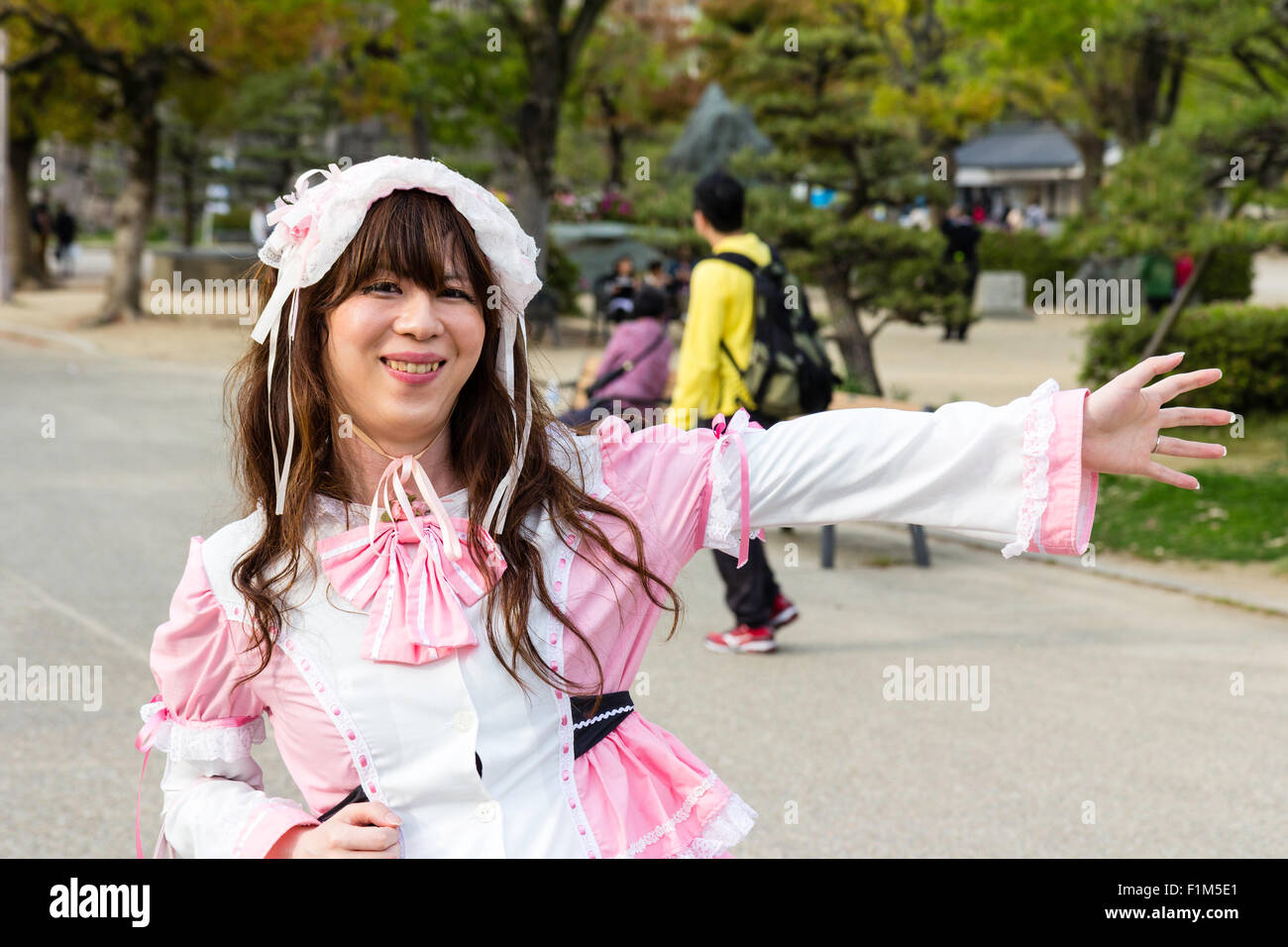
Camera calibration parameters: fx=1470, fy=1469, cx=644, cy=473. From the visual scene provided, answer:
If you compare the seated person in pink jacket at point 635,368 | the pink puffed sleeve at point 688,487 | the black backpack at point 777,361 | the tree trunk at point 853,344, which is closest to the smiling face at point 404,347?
the pink puffed sleeve at point 688,487

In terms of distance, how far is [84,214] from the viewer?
197 feet

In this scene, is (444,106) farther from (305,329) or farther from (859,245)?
(305,329)

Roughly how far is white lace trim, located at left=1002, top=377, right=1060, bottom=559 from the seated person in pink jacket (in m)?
6.83

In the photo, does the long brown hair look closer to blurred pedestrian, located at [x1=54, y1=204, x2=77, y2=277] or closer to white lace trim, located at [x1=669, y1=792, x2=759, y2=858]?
white lace trim, located at [x1=669, y1=792, x2=759, y2=858]

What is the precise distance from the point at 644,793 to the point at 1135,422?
32.8 inches

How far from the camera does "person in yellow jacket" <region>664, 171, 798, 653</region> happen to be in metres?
6.69

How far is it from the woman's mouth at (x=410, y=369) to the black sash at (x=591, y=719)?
477mm

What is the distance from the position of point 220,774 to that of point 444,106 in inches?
1002

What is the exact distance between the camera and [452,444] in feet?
6.98

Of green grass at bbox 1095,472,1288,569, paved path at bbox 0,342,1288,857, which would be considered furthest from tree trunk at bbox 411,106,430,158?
green grass at bbox 1095,472,1288,569

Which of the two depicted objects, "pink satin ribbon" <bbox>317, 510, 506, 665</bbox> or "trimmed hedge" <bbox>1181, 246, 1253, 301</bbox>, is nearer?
"pink satin ribbon" <bbox>317, 510, 506, 665</bbox>

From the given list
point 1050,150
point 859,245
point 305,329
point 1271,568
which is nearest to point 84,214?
point 1050,150

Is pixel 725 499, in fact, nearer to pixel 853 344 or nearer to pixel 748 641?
pixel 748 641

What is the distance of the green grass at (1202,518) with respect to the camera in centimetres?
874
